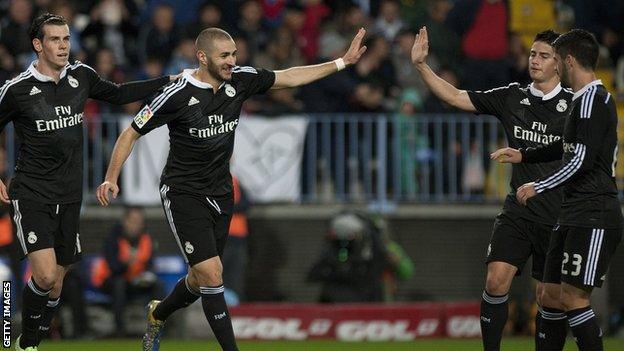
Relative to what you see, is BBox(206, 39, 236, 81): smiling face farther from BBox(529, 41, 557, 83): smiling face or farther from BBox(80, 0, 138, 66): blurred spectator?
BBox(80, 0, 138, 66): blurred spectator

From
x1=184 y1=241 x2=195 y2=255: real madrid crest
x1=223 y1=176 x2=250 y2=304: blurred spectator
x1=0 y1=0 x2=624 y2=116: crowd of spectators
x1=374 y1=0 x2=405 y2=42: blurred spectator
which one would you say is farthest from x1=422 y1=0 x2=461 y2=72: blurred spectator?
x1=184 y1=241 x2=195 y2=255: real madrid crest

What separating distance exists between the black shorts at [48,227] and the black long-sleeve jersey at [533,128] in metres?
3.29

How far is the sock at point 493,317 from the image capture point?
402 inches

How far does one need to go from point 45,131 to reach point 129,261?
5.99m

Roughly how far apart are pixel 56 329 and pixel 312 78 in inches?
250

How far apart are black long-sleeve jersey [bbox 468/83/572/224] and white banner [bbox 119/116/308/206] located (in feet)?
20.9

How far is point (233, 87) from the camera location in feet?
34.4

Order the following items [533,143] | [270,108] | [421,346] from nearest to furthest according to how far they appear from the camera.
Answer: [533,143], [421,346], [270,108]

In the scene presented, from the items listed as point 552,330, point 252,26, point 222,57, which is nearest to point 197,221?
point 222,57

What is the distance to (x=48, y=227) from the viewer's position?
34.2ft

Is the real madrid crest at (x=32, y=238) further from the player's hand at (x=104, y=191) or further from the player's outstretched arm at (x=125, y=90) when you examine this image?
the player's outstretched arm at (x=125, y=90)

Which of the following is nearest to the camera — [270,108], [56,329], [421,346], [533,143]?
[533,143]

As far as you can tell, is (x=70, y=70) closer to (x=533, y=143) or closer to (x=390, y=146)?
(x=533, y=143)

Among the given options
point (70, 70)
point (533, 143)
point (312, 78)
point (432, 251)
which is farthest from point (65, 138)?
point (432, 251)
